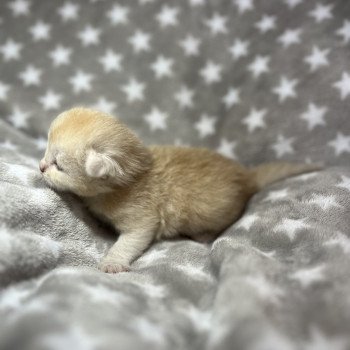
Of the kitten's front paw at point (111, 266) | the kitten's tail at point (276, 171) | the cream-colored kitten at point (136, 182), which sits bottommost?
the kitten's front paw at point (111, 266)

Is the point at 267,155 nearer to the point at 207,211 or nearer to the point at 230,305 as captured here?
the point at 207,211

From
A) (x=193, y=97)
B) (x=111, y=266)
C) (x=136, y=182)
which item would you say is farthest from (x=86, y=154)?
(x=193, y=97)

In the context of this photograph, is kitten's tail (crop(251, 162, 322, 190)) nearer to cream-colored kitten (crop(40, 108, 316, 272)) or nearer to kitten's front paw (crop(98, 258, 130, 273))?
cream-colored kitten (crop(40, 108, 316, 272))

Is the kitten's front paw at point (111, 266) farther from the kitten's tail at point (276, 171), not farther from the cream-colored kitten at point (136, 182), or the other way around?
the kitten's tail at point (276, 171)

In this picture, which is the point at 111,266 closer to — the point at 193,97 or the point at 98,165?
the point at 98,165

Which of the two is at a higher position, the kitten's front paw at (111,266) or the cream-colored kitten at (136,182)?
the cream-colored kitten at (136,182)

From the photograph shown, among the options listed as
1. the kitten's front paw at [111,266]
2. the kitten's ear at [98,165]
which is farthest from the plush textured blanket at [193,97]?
the kitten's ear at [98,165]

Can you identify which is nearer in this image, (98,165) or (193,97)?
(98,165)

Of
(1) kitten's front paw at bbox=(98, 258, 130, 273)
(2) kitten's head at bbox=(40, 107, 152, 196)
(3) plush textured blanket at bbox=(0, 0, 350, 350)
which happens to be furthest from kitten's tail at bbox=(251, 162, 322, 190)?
(1) kitten's front paw at bbox=(98, 258, 130, 273)
